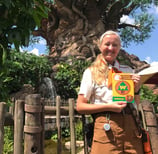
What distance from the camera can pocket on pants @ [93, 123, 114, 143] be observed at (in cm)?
195

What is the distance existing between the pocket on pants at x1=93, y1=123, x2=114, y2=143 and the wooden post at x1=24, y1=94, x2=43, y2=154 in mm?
439

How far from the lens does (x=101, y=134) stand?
1980 millimetres

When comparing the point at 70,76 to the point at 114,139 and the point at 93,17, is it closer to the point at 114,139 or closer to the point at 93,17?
the point at 93,17

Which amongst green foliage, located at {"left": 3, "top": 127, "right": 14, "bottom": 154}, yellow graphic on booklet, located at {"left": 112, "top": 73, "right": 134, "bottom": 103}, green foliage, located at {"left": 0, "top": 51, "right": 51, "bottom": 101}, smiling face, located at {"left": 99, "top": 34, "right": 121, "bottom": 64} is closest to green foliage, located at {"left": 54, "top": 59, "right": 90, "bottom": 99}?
green foliage, located at {"left": 0, "top": 51, "right": 51, "bottom": 101}

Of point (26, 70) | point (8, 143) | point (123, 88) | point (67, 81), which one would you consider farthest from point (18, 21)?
point (67, 81)

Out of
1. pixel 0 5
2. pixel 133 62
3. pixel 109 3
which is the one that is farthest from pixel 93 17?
pixel 0 5

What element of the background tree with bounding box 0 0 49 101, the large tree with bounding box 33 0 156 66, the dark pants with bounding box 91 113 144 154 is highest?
the large tree with bounding box 33 0 156 66

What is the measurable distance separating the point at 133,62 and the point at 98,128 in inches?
597

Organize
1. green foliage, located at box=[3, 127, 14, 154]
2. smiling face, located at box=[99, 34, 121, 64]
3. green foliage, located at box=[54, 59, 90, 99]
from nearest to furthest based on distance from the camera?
smiling face, located at box=[99, 34, 121, 64], green foliage, located at box=[3, 127, 14, 154], green foliage, located at box=[54, 59, 90, 99]

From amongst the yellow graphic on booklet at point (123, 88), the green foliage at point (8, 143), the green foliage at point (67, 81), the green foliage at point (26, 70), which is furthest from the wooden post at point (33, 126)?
the green foliage at point (67, 81)

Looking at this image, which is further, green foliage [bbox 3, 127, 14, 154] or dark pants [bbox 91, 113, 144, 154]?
green foliage [bbox 3, 127, 14, 154]

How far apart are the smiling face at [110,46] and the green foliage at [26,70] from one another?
8.56 m

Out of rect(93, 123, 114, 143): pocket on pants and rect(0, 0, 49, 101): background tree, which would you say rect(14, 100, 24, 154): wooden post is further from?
rect(93, 123, 114, 143): pocket on pants

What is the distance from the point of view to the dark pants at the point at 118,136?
76.3 inches
